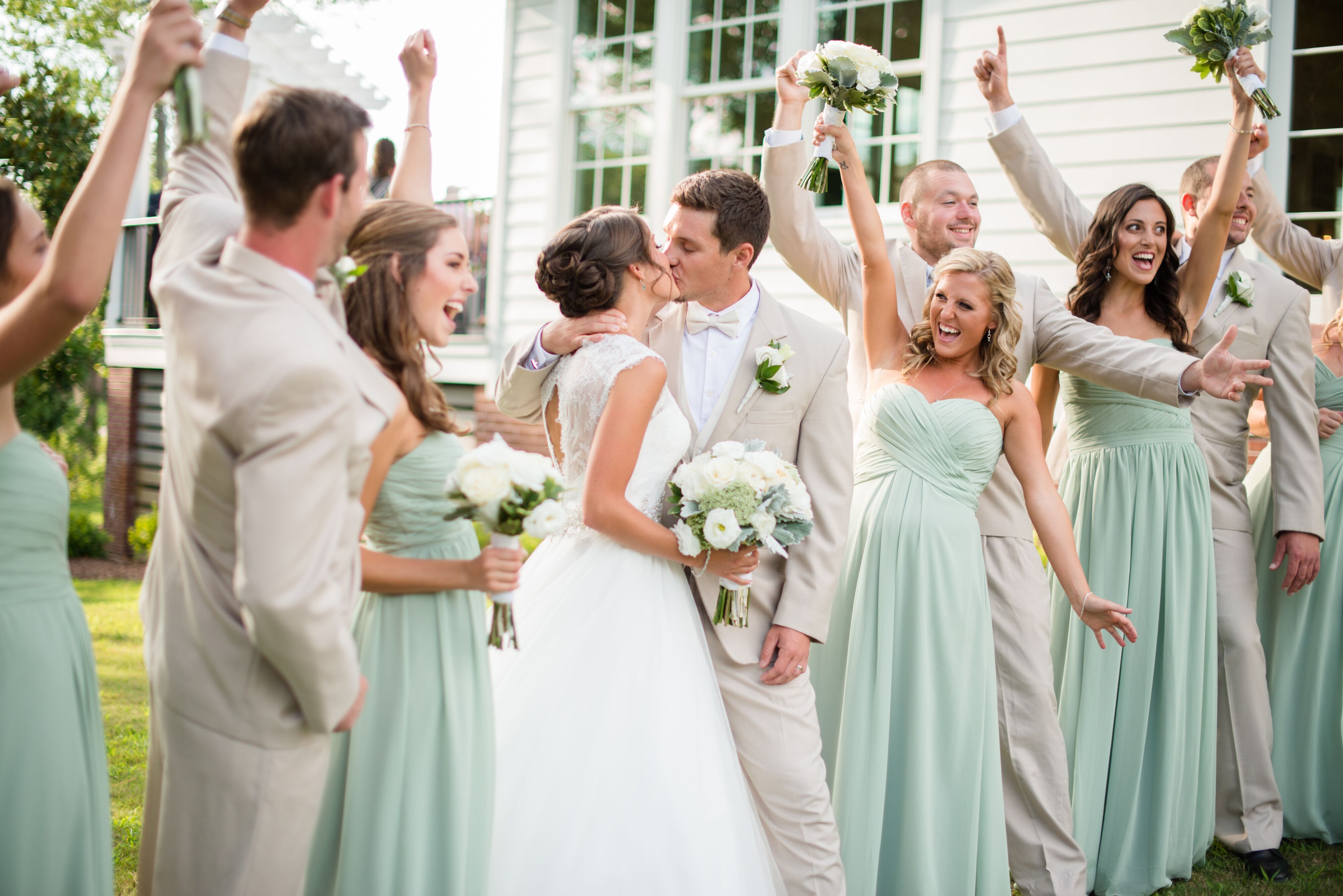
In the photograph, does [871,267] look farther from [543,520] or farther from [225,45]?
[225,45]

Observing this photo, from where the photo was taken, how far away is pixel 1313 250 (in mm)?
5348

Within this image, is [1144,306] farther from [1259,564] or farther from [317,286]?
[317,286]

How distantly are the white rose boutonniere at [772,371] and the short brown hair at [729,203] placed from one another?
337 millimetres

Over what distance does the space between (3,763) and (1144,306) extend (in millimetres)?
4248

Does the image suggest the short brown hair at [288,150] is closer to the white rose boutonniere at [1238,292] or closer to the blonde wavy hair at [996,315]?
the blonde wavy hair at [996,315]

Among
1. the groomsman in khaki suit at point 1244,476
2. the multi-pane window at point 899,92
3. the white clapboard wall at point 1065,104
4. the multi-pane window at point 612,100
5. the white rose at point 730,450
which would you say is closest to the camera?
the white rose at point 730,450

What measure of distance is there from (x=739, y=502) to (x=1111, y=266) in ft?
8.33

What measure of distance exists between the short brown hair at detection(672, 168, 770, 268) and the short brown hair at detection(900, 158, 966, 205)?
1.22 meters

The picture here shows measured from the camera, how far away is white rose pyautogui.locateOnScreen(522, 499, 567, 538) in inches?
91.0

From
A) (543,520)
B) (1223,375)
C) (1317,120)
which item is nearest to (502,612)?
(543,520)

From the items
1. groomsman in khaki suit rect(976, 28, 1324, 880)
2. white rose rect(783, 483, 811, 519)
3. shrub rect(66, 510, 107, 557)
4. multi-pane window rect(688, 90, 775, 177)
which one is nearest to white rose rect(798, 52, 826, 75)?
groomsman in khaki suit rect(976, 28, 1324, 880)

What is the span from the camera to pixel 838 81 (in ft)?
12.3

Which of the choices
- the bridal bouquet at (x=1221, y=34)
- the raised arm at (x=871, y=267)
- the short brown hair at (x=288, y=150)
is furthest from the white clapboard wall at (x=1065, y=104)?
the short brown hair at (x=288, y=150)

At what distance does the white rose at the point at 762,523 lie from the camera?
2.78m
